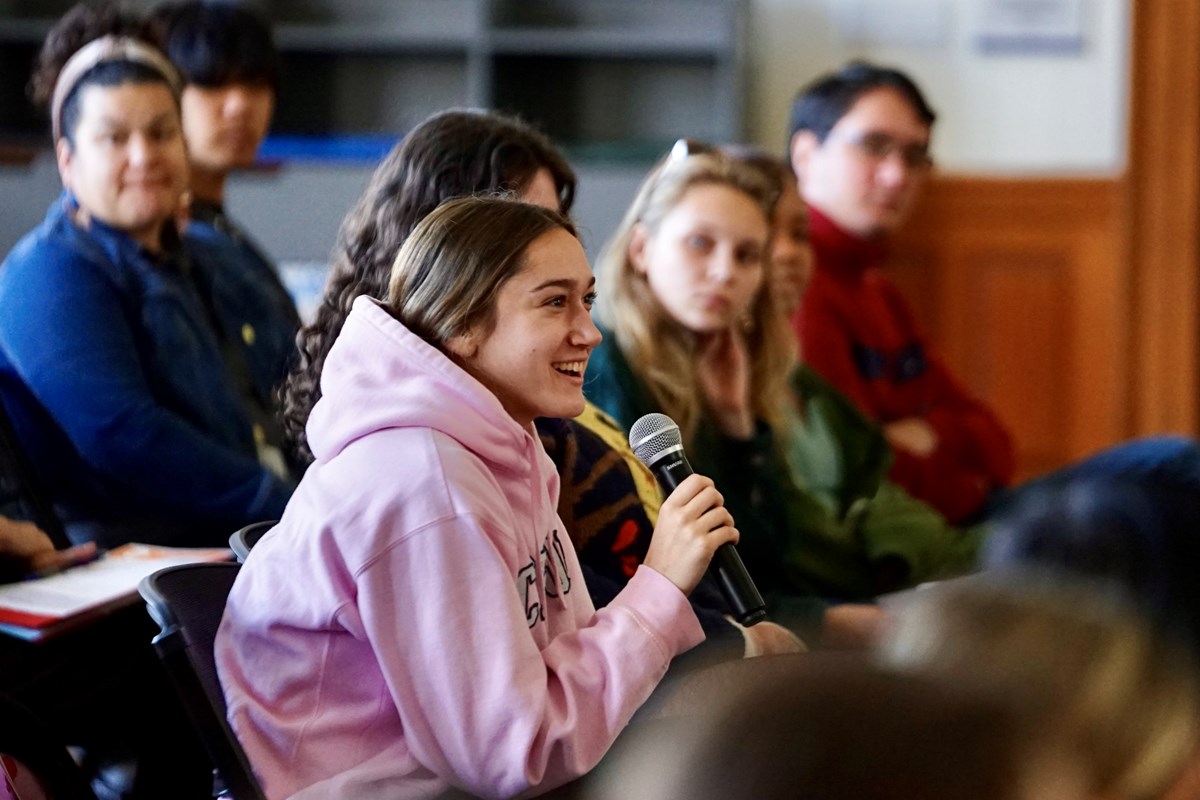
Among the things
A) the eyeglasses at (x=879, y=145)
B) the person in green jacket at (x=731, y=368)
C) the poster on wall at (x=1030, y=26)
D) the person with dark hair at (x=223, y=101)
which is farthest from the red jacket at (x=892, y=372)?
the poster on wall at (x=1030, y=26)

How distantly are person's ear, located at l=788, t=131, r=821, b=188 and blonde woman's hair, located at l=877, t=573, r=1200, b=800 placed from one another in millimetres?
1968

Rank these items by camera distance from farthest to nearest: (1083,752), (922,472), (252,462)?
(922,472), (252,462), (1083,752)

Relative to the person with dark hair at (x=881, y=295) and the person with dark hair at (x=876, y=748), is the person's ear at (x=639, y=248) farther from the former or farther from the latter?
the person with dark hair at (x=876, y=748)

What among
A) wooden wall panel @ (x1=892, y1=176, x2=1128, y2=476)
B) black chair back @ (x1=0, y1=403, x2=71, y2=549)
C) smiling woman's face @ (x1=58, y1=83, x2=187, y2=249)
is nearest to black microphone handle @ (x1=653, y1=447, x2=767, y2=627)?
black chair back @ (x1=0, y1=403, x2=71, y2=549)

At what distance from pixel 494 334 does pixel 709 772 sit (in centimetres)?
53

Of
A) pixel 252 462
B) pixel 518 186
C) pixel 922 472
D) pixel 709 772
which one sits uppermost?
pixel 518 186

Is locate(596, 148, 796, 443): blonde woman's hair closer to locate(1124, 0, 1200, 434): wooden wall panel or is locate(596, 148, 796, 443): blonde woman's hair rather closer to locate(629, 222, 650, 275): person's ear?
locate(629, 222, 650, 275): person's ear

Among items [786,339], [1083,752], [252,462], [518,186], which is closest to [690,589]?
[518,186]

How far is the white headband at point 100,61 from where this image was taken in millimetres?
1625

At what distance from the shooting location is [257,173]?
3.94 m

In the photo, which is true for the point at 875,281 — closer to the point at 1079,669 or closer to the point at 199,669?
the point at 199,669

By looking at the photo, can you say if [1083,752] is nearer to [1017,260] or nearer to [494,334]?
[494,334]

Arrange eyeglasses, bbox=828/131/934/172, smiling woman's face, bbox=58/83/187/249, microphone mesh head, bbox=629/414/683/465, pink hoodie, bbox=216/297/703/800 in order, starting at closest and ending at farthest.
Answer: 1. pink hoodie, bbox=216/297/703/800
2. microphone mesh head, bbox=629/414/683/465
3. smiling woman's face, bbox=58/83/187/249
4. eyeglasses, bbox=828/131/934/172

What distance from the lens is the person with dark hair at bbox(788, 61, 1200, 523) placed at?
2.28 metres
